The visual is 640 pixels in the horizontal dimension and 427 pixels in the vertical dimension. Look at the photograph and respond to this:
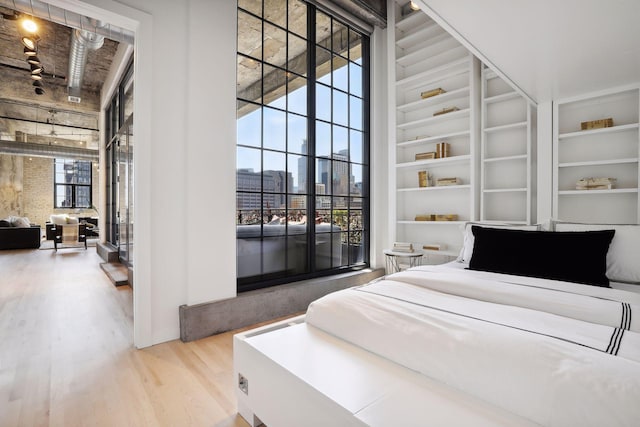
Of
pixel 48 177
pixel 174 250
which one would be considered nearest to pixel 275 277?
pixel 174 250

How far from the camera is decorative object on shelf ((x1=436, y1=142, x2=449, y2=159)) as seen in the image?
3471 mm

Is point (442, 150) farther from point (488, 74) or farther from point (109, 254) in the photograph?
point (109, 254)

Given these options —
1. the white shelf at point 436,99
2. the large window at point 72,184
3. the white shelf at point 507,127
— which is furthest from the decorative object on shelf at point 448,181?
the large window at point 72,184


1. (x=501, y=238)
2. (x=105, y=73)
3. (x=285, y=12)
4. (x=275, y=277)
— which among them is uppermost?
(x=105, y=73)

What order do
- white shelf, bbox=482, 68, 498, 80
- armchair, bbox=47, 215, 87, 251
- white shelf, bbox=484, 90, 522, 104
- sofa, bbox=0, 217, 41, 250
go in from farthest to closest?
1. armchair, bbox=47, 215, 87, 251
2. sofa, bbox=0, 217, 41, 250
3. white shelf, bbox=482, 68, 498, 80
4. white shelf, bbox=484, 90, 522, 104

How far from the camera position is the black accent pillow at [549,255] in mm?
1915

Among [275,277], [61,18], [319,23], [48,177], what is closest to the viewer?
[61,18]

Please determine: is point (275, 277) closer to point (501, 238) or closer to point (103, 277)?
point (501, 238)

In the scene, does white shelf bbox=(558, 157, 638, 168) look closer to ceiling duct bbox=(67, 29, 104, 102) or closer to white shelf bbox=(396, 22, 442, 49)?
white shelf bbox=(396, 22, 442, 49)

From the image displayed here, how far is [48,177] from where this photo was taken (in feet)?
35.0

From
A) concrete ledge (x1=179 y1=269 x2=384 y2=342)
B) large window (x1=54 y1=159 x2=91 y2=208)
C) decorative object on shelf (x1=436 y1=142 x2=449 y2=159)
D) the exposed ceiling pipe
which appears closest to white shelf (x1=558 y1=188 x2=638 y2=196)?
decorative object on shelf (x1=436 y1=142 x2=449 y2=159)

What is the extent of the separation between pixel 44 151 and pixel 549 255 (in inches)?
417

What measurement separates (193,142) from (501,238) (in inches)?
97.0

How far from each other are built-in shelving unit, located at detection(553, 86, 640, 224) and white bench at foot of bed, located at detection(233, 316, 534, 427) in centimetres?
248
